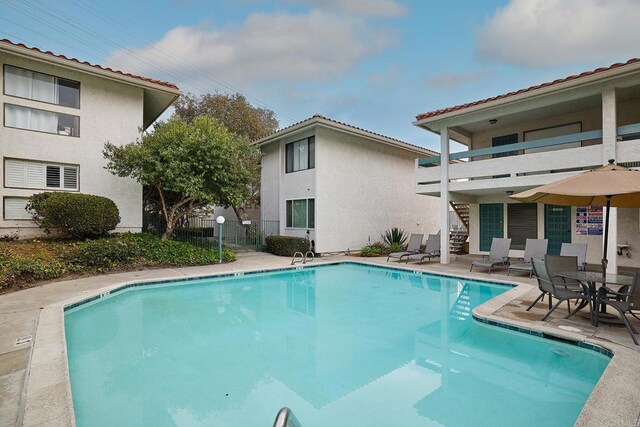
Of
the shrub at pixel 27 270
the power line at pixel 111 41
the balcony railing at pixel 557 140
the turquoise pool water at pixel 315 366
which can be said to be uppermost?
the power line at pixel 111 41

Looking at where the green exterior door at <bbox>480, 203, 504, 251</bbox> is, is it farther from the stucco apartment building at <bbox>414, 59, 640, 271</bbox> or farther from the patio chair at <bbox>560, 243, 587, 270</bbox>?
the patio chair at <bbox>560, 243, 587, 270</bbox>

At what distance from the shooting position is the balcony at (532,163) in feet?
31.2

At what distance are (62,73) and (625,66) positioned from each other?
17798 millimetres

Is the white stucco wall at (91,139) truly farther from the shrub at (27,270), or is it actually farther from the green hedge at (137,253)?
the shrub at (27,270)

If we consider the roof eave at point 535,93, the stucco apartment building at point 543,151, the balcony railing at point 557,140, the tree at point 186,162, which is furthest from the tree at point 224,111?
the balcony railing at point 557,140

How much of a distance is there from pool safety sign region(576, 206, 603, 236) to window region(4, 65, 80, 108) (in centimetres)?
1919

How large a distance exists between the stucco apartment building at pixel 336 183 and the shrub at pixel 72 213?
8.12 metres

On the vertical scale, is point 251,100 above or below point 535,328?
above

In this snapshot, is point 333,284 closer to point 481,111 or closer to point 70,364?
point 70,364

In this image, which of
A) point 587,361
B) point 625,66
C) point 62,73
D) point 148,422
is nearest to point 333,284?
point 587,361

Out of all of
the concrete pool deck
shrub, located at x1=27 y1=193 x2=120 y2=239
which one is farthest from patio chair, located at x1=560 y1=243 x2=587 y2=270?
shrub, located at x1=27 y1=193 x2=120 y2=239

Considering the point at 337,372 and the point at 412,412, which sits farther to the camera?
the point at 337,372

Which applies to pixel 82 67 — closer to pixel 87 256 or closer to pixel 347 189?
pixel 87 256

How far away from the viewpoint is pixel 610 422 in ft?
9.85
